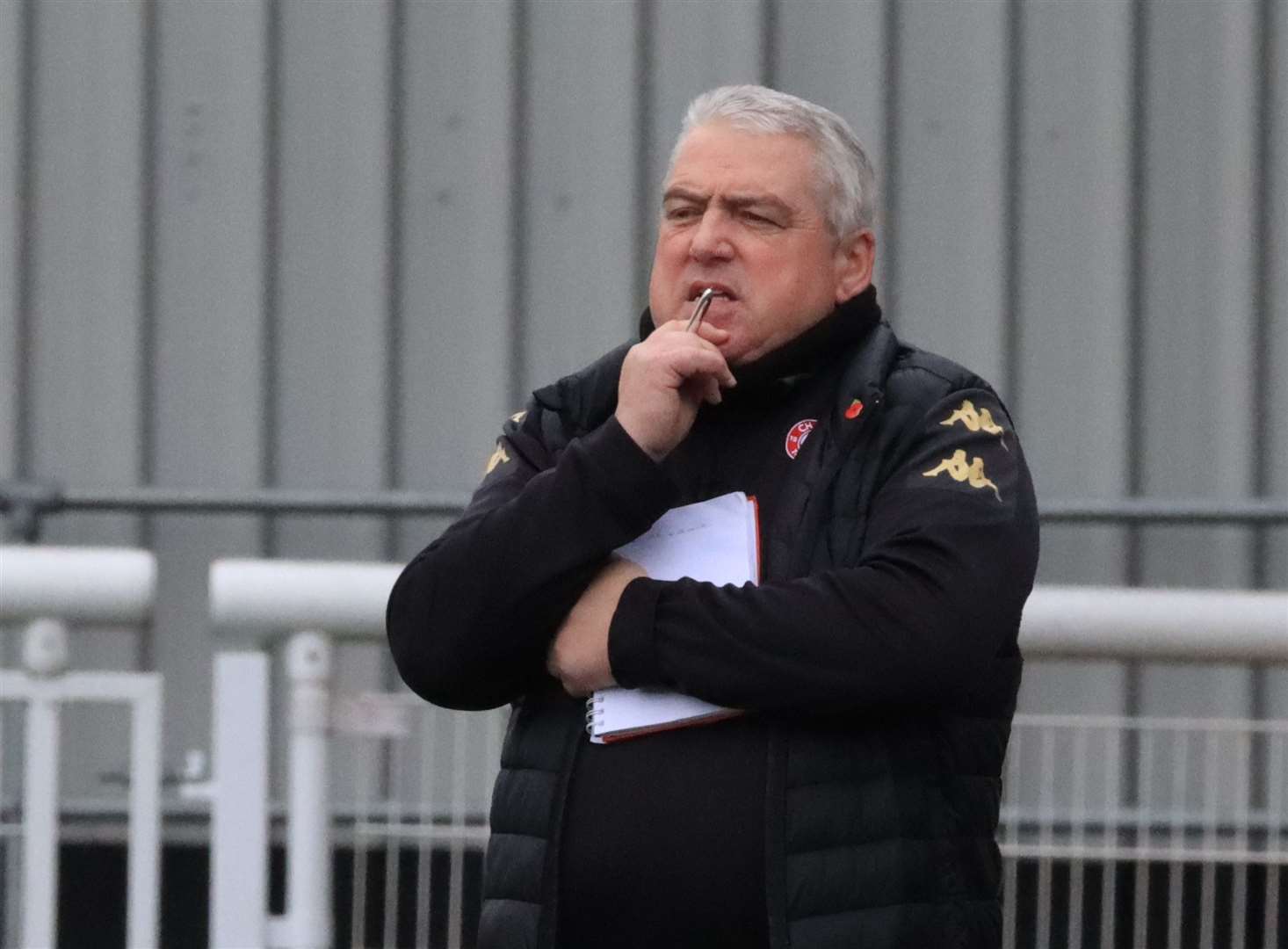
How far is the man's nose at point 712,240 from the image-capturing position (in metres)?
2.00

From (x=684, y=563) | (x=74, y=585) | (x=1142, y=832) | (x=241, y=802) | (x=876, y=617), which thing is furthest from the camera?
(x=1142, y=832)

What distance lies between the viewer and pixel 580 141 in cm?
434

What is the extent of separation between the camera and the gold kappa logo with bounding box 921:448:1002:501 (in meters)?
1.94

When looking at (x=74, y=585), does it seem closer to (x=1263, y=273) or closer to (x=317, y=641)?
(x=317, y=641)

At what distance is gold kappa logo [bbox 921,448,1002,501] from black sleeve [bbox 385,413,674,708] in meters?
0.26

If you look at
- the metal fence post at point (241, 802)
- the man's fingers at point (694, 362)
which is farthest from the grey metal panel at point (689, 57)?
the man's fingers at point (694, 362)

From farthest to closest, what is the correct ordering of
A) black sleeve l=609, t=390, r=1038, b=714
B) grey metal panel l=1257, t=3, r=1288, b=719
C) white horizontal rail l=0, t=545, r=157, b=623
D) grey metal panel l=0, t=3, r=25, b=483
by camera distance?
grey metal panel l=0, t=3, r=25, b=483 → grey metal panel l=1257, t=3, r=1288, b=719 → white horizontal rail l=0, t=545, r=157, b=623 → black sleeve l=609, t=390, r=1038, b=714

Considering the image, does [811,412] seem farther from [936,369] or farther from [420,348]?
[420,348]

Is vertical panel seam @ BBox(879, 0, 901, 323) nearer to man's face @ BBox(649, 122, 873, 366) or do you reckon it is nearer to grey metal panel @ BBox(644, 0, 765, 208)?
grey metal panel @ BBox(644, 0, 765, 208)

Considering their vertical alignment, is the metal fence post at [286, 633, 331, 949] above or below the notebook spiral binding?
below

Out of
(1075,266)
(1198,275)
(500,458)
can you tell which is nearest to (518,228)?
(1075,266)

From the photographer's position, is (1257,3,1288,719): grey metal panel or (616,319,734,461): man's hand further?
(1257,3,1288,719): grey metal panel

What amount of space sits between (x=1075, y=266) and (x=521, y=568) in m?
2.64

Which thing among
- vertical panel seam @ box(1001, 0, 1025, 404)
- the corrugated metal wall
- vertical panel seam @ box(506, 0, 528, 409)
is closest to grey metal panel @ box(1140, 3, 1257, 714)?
the corrugated metal wall
